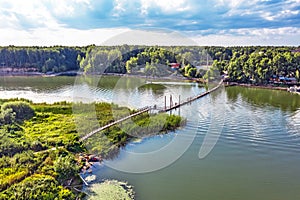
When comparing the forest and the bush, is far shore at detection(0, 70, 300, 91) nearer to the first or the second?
the forest

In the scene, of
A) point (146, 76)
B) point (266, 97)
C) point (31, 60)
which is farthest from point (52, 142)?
point (31, 60)

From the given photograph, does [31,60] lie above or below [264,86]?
above

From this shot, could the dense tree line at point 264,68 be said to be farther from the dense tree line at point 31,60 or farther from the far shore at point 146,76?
the dense tree line at point 31,60

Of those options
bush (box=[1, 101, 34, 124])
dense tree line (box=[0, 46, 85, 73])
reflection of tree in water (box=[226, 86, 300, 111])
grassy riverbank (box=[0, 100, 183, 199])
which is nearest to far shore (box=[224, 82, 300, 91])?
reflection of tree in water (box=[226, 86, 300, 111])

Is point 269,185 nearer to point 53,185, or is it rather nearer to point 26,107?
point 53,185

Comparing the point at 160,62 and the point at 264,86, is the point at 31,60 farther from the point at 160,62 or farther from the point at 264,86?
the point at 264,86

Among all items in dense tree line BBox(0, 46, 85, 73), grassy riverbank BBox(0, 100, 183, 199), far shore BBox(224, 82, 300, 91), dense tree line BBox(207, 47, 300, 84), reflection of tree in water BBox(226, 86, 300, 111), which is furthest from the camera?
dense tree line BBox(0, 46, 85, 73)

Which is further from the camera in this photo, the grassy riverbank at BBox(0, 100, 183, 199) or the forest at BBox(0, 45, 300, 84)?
the forest at BBox(0, 45, 300, 84)
